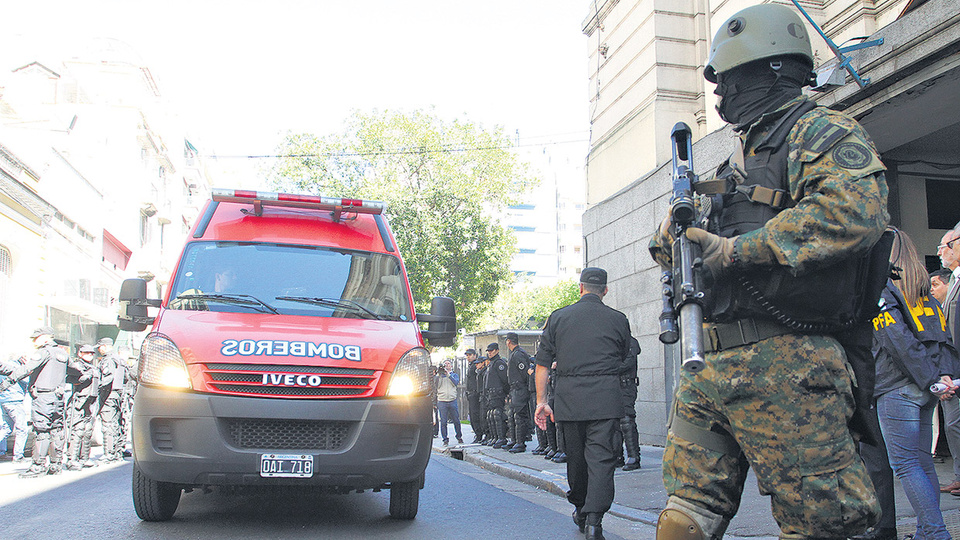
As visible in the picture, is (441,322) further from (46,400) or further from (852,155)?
(46,400)

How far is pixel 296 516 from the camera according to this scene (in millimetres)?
5953

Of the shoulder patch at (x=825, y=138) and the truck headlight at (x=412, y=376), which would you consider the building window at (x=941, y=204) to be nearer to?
the truck headlight at (x=412, y=376)

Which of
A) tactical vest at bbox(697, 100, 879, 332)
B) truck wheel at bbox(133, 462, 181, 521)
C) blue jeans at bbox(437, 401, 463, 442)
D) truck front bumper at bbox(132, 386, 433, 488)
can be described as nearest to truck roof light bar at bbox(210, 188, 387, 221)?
truck front bumper at bbox(132, 386, 433, 488)

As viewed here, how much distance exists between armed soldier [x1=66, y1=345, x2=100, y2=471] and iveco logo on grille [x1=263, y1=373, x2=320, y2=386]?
695cm

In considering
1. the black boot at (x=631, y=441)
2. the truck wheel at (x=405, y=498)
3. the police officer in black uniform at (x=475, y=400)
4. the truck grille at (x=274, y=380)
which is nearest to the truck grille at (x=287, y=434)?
the truck grille at (x=274, y=380)

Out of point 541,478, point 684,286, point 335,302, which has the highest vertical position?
point 335,302

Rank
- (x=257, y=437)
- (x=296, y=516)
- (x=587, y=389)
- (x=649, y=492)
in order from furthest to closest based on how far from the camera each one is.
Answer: (x=649, y=492)
(x=296, y=516)
(x=587, y=389)
(x=257, y=437)

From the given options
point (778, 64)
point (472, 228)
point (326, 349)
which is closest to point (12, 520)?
point (326, 349)

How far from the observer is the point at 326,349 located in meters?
5.20

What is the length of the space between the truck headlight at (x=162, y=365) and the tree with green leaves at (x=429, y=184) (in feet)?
95.9

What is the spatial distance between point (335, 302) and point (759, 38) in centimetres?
386

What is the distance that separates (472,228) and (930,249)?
27270 mm

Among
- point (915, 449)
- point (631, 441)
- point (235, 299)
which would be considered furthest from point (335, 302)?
point (631, 441)

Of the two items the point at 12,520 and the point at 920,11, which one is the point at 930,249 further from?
the point at 12,520
